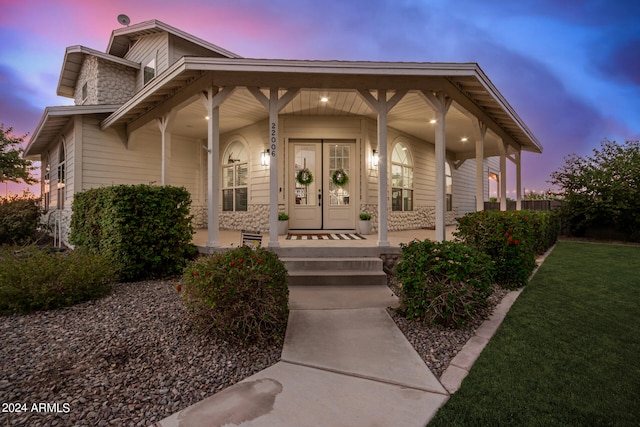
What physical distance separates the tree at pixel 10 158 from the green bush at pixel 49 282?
1206cm

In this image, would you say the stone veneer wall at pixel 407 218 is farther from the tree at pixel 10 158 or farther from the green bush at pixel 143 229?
the tree at pixel 10 158

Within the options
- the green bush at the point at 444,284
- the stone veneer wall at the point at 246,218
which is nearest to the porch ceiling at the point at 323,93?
the stone veneer wall at the point at 246,218

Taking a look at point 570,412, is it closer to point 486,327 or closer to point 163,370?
point 486,327

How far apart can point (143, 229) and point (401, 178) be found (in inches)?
275

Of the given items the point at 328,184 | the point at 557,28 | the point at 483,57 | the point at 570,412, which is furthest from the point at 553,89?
the point at 570,412

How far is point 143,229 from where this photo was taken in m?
4.57

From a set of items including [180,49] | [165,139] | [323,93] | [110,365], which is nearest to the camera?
[110,365]

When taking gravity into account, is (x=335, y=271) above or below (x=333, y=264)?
below

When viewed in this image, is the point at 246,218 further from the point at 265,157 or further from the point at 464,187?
the point at 464,187

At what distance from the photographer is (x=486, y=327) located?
3043 mm

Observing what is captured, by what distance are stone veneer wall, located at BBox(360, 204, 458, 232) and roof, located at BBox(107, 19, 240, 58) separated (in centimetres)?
675

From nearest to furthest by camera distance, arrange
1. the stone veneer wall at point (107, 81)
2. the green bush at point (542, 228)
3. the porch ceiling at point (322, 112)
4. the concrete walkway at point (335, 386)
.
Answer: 1. the concrete walkway at point (335, 386)
2. the green bush at point (542, 228)
3. the porch ceiling at point (322, 112)
4. the stone veneer wall at point (107, 81)

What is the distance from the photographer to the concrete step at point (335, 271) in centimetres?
442

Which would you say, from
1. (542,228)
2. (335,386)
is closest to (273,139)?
(335,386)
